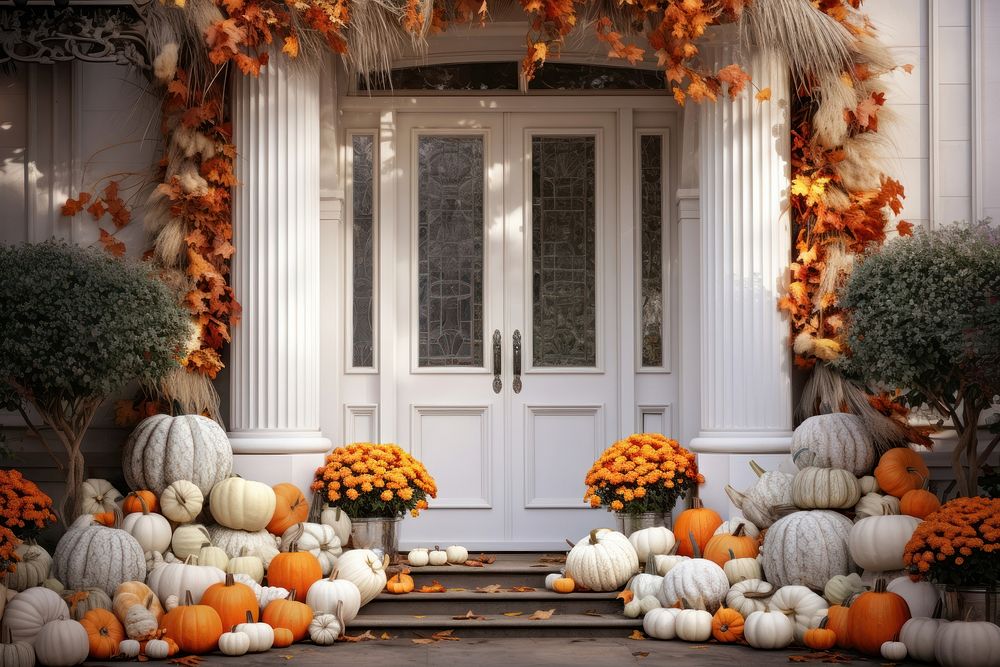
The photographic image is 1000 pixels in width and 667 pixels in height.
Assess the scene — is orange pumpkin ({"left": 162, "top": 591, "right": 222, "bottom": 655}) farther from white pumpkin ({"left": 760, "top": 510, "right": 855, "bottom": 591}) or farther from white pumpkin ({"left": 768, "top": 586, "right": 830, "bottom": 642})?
white pumpkin ({"left": 760, "top": 510, "right": 855, "bottom": 591})

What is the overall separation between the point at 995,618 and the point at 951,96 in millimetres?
3373

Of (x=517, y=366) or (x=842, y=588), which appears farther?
(x=517, y=366)

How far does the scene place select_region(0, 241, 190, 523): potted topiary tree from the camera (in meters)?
5.79

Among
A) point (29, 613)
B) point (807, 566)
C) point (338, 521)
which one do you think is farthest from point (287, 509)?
point (807, 566)

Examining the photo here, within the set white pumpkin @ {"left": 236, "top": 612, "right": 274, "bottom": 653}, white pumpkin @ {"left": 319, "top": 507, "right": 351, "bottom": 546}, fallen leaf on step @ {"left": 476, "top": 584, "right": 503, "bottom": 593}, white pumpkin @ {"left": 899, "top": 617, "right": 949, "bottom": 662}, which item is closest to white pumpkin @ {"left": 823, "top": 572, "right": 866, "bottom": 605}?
white pumpkin @ {"left": 899, "top": 617, "right": 949, "bottom": 662}

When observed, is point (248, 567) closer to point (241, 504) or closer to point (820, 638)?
point (241, 504)

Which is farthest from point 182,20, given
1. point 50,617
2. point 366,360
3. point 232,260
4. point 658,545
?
point 658,545

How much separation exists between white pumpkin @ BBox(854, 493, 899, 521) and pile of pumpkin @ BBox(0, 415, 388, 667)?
2437 mm

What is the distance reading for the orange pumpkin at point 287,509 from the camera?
659 cm

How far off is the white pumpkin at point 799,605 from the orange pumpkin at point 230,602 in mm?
2465

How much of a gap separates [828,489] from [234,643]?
2997 millimetres

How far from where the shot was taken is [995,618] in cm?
535

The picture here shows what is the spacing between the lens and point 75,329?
583 cm

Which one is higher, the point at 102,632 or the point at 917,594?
the point at 917,594
